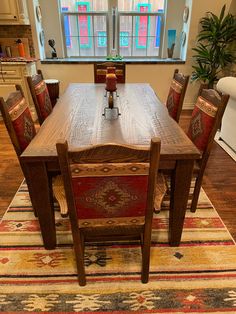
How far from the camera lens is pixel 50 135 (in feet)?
5.00

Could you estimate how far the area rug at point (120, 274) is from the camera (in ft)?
4.40

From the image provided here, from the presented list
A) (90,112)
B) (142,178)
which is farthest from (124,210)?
(90,112)

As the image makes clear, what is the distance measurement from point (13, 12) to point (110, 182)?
150 inches

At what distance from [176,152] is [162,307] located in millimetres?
840

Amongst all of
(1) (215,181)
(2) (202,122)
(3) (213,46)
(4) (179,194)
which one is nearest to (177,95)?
(2) (202,122)

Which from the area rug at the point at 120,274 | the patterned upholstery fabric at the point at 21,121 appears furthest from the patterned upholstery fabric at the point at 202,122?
the patterned upholstery fabric at the point at 21,121

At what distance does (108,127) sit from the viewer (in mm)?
1652

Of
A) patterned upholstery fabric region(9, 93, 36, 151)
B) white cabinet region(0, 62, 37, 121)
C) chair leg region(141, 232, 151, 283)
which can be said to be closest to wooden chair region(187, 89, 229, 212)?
chair leg region(141, 232, 151, 283)

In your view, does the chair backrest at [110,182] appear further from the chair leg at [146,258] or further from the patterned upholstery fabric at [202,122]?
the patterned upholstery fabric at [202,122]

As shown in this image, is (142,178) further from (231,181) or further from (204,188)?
(231,181)

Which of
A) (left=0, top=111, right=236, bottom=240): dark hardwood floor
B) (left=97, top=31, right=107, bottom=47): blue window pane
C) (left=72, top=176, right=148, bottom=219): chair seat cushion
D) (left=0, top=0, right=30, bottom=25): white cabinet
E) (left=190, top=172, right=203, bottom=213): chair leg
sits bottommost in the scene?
(left=0, top=111, right=236, bottom=240): dark hardwood floor

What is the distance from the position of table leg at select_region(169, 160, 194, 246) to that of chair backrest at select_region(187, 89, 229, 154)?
381 mm

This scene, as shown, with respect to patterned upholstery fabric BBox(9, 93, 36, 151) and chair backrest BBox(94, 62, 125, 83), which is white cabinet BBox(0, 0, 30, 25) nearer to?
chair backrest BBox(94, 62, 125, 83)

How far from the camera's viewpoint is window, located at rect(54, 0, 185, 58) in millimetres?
4375
